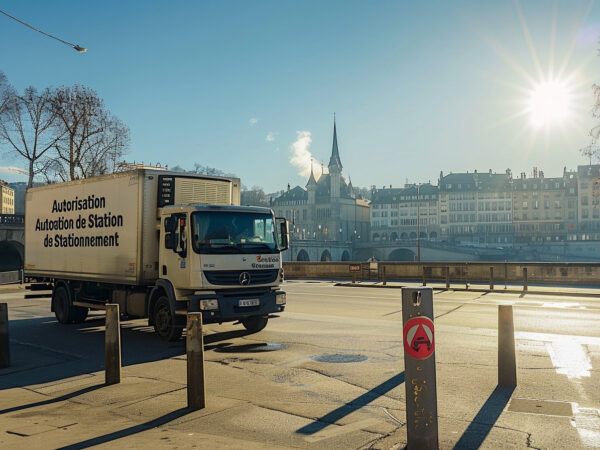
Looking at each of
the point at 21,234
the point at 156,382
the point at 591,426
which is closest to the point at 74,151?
the point at 21,234

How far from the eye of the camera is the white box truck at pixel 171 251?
37.9ft

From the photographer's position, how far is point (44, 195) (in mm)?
17094

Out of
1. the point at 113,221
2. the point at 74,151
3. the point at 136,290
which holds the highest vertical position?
the point at 74,151

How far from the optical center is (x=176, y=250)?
38.2ft

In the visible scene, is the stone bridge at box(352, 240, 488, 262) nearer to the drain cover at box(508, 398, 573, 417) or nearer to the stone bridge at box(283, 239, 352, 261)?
the stone bridge at box(283, 239, 352, 261)

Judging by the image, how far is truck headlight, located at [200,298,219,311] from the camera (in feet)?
36.7

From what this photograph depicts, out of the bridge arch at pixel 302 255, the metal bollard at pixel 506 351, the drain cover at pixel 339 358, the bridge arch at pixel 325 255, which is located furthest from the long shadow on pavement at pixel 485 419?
the bridge arch at pixel 325 255

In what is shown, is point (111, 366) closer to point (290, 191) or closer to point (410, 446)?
point (410, 446)

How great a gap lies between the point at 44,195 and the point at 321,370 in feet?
37.6

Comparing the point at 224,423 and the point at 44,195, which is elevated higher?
the point at 44,195

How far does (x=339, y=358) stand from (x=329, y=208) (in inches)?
6164

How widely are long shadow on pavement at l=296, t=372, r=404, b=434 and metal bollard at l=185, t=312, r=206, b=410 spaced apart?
1.37 m

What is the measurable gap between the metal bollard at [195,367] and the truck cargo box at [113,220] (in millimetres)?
6026

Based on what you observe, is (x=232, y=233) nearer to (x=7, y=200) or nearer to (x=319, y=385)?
(x=319, y=385)
